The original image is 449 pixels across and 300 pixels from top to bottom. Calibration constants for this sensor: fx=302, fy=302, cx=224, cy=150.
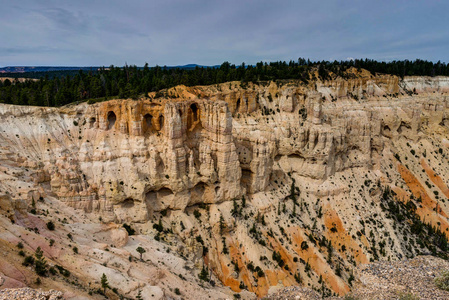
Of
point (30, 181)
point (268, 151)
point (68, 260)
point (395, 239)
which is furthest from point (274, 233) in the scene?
point (30, 181)

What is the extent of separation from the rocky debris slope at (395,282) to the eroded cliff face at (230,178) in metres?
2.20

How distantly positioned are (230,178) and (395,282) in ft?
92.7

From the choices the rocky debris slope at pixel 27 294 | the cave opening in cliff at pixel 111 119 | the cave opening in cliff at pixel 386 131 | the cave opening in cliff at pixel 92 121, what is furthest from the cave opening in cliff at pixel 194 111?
the cave opening in cliff at pixel 386 131

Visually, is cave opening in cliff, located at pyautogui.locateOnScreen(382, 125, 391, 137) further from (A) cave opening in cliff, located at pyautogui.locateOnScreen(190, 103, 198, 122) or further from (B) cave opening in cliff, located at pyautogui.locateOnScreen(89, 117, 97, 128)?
(B) cave opening in cliff, located at pyautogui.locateOnScreen(89, 117, 97, 128)

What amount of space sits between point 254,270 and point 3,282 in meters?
32.5

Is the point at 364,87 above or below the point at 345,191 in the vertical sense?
above

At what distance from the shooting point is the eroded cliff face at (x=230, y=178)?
137 ft

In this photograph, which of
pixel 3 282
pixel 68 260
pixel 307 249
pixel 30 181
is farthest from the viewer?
pixel 307 249

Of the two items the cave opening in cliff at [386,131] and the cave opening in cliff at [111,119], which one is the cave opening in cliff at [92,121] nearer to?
the cave opening in cliff at [111,119]

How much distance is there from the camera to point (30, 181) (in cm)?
3750

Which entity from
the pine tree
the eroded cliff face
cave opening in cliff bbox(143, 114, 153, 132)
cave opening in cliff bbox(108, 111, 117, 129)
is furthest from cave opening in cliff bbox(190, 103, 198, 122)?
the pine tree

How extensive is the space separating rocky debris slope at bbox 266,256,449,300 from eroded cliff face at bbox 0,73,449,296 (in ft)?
7.22

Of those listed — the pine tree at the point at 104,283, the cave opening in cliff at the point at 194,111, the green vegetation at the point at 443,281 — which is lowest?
the green vegetation at the point at 443,281

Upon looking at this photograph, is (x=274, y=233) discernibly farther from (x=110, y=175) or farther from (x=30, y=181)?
(x=30, y=181)
